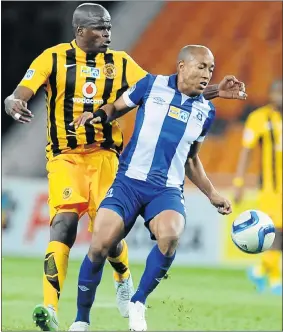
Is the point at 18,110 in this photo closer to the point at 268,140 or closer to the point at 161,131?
the point at 161,131

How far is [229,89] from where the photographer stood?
20.2 feet

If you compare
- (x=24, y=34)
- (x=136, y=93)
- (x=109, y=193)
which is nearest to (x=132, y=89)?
(x=136, y=93)

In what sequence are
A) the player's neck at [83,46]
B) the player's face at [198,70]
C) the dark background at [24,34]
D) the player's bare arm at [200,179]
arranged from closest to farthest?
the player's face at [198,70] < the player's bare arm at [200,179] < the player's neck at [83,46] < the dark background at [24,34]

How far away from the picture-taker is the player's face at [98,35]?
20.4ft

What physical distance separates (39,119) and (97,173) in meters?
10.6

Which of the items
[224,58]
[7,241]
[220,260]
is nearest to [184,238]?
[220,260]

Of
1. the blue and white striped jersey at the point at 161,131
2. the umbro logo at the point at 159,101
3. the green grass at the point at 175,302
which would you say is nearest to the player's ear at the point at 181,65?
the blue and white striped jersey at the point at 161,131

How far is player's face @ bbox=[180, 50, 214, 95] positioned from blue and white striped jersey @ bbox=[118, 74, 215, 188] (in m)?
0.12

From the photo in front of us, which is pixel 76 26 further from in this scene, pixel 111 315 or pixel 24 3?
pixel 24 3

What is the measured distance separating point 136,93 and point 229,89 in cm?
59

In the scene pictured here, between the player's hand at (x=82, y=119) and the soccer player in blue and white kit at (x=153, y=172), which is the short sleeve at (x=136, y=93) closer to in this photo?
the soccer player in blue and white kit at (x=153, y=172)

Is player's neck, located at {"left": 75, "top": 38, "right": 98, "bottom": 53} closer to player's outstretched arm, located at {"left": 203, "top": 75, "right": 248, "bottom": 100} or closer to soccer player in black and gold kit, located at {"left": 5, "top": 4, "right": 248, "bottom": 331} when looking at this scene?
soccer player in black and gold kit, located at {"left": 5, "top": 4, "right": 248, "bottom": 331}

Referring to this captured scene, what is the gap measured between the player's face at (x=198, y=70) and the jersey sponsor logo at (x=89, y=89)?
0.68m

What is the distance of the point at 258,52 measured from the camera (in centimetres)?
1641
